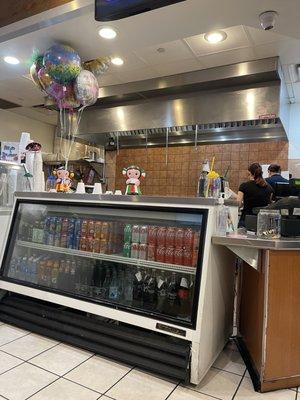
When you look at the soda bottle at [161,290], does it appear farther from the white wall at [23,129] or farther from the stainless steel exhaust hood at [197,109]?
the white wall at [23,129]

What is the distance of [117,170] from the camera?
5.79m

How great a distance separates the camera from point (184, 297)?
6.82 feet

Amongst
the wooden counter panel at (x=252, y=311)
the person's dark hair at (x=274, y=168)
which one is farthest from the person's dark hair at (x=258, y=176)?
the wooden counter panel at (x=252, y=311)

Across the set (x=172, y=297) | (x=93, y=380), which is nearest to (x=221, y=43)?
(x=172, y=297)

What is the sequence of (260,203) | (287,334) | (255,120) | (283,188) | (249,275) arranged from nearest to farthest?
(287,334) → (249,275) → (283,188) → (260,203) → (255,120)

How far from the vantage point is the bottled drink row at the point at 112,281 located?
6.87 feet

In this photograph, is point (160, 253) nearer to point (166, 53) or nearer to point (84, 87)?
point (84, 87)

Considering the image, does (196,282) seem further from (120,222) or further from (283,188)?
(283,188)

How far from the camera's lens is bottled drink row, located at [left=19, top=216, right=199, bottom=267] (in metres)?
2.07

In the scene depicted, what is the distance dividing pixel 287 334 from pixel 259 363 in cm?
23

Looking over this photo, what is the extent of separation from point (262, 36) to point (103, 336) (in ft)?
10.4

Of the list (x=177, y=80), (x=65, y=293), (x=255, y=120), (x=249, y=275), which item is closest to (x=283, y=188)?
(x=249, y=275)

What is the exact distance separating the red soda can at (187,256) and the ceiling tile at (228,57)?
2.59 m

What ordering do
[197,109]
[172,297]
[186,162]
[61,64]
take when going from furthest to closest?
[186,162] < [197,109] < [61,64] < [172,297]
